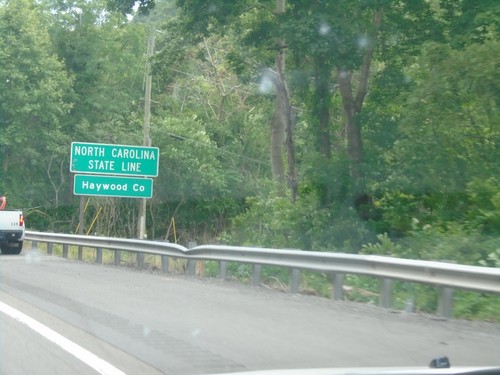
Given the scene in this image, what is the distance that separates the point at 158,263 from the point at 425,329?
11.5 metres

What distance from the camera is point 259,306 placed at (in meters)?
12.5

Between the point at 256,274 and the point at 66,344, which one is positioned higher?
the point at 256,274

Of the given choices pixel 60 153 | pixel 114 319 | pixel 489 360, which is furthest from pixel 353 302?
pixel 60 153

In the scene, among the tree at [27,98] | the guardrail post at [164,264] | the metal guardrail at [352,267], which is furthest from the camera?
the tree at [27,98]

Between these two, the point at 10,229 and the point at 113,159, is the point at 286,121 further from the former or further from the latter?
the point at 10,229

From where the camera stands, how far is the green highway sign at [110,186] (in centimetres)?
2427

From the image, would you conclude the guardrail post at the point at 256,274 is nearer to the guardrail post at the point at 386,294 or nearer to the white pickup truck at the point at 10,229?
the guardrail post at the point at 386,294

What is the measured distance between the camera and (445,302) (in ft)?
37.2

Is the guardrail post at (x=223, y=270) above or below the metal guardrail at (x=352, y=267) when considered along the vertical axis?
below

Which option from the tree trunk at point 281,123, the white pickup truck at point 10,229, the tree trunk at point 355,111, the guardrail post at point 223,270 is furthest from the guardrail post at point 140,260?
the tree trunk at point 281,123

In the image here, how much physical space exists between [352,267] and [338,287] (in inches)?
25.7

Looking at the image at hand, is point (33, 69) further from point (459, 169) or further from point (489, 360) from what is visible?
point (489, 360)

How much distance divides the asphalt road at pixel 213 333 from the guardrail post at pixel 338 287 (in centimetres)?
30

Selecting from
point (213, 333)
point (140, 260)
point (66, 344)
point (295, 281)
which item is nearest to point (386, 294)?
point (295, 281)
